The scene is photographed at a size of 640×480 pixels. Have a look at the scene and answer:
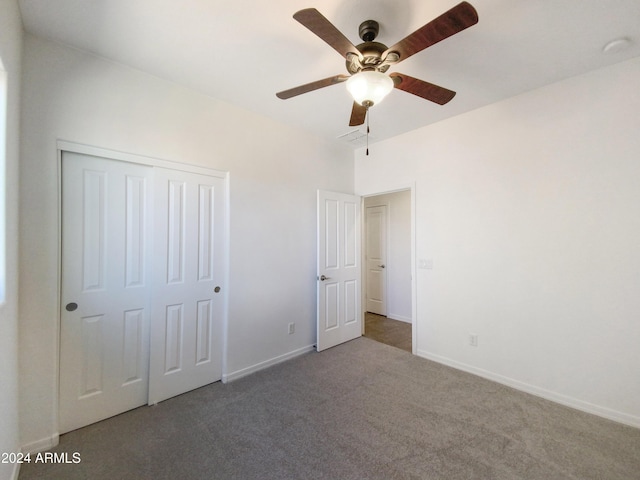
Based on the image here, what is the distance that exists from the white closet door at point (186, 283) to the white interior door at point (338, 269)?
1258mm

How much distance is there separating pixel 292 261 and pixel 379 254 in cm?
249

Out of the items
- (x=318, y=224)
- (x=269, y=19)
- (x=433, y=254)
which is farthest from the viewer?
(x=318, y=224)

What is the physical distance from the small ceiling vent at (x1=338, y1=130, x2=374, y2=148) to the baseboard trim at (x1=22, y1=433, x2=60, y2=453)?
12.6 ft

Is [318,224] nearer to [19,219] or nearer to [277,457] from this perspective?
[277,457]

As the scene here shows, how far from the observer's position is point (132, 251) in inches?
88.7

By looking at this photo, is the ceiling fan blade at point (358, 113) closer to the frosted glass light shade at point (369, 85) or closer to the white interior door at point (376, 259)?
the frosted glass light shade at point (369, 85)

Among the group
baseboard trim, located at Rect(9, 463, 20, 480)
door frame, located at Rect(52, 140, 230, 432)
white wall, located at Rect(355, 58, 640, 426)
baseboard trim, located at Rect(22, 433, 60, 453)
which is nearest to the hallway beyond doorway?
white wall, located at Rect(355, 58, 640, 426)

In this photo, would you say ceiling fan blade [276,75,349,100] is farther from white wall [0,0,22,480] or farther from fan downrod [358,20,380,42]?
white wall [0,0,22,480]

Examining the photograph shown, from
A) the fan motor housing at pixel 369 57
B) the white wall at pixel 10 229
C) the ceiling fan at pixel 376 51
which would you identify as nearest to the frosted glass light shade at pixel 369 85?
the ceiling fan at pixel 376 51

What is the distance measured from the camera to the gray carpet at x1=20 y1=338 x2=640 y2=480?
1673mm

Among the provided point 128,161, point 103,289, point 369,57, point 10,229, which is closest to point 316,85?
point 369,57

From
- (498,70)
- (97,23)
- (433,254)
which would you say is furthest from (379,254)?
(97,23)

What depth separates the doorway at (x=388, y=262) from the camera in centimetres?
482

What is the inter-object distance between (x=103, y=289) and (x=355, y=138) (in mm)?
3200
